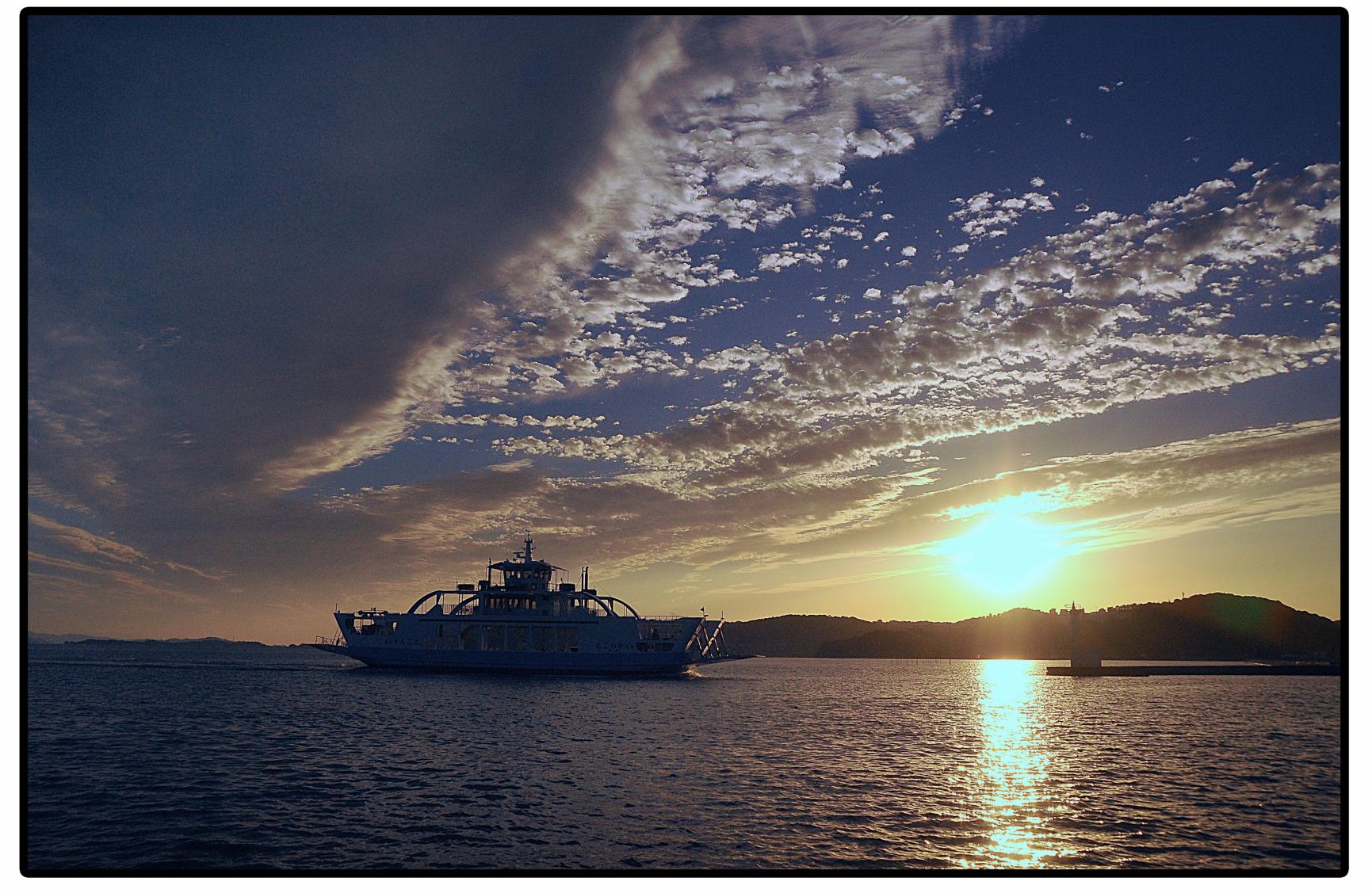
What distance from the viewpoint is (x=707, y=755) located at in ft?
103

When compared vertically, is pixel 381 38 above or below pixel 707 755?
above

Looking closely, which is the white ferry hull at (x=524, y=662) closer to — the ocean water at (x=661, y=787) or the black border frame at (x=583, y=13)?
the ocean water at (x=661, y=787)

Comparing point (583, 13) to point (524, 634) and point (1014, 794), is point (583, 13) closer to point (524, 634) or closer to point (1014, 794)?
point (1014, 794)

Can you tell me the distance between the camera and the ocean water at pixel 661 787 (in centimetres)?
1692

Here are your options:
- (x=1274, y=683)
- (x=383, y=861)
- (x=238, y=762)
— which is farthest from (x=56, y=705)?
(x=1274, y=683)

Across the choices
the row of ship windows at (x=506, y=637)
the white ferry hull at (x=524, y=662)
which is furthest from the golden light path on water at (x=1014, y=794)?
the row of ship windows at (x=506, y=637)

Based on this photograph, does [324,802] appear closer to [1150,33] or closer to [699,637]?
[1150,33]

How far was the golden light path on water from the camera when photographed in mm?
17000

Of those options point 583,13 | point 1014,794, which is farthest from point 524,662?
point 583,13

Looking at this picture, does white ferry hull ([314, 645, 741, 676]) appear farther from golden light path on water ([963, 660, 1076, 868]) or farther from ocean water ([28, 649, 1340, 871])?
golden light path on water ([963, 660, 1076, 868])

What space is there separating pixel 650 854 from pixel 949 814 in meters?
9.15

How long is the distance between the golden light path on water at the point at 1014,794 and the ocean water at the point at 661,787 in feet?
0.44

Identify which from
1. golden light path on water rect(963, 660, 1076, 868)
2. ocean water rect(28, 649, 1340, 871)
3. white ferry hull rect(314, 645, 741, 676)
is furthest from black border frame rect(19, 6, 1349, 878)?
white ferry hull rect(314, 645, 741, 676)

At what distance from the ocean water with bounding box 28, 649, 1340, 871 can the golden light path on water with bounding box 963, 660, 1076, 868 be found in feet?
0.44
